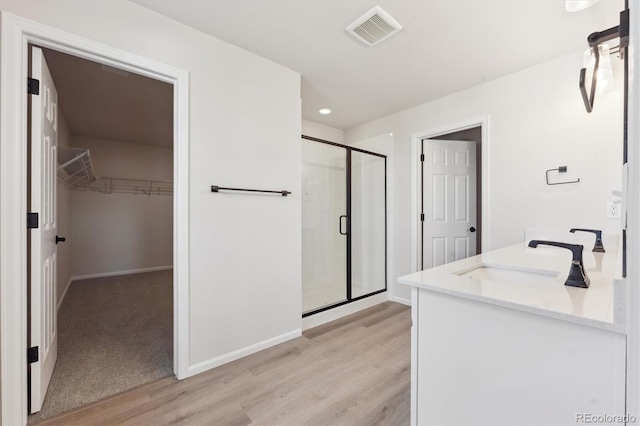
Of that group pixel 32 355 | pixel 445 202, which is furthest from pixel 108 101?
pixel 445 202

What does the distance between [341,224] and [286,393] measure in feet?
6.33

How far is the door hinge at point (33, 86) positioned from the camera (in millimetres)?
1463

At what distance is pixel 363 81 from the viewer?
8.77ft

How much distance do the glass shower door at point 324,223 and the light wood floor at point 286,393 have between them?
848 mm

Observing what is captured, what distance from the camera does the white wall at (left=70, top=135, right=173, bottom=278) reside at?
467 centimetres

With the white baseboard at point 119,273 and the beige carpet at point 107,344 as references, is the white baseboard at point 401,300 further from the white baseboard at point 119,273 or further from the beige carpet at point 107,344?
the white baseboard at point 119,273

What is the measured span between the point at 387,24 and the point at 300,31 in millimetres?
595

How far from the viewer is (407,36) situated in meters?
1.98

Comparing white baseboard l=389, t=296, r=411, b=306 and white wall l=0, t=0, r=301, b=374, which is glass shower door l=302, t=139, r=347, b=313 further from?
white baseboard l=389, t=296, r=411, b=306

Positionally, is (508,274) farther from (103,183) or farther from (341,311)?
→ (103,183)

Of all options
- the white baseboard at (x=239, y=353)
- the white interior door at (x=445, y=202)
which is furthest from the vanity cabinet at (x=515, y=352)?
the white interior door at (x=445, y=202)

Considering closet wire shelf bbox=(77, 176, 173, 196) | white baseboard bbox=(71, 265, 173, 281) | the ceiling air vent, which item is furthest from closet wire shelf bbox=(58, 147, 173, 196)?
the ceiling air vent

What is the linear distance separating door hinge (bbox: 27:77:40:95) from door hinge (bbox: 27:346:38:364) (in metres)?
1.37

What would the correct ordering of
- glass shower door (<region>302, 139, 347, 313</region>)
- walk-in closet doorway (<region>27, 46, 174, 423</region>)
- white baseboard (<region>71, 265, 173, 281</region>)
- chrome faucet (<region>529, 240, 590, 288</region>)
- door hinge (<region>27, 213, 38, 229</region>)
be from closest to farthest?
chrome faucet (<region>529, 240, 590, 288</region>) → door hinge (<region>27, 213, 38, 229</region>) → walk-in closet doorway (<region>27, 46, 174, 423</region>) → glass shower door (<region>302, 139, 347, 313</region>) → white baseboard (<region>71, 265, 173, 281</region>)
